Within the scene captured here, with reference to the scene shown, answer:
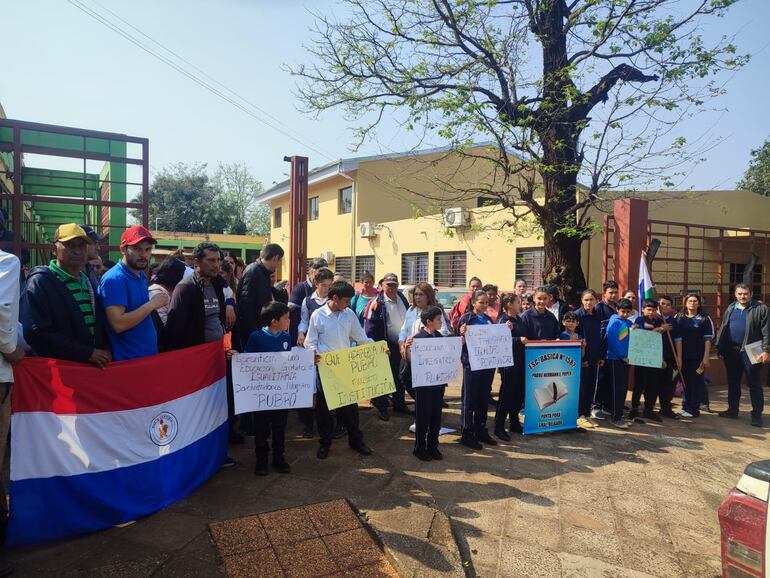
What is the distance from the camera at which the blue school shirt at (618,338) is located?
620 centimetres

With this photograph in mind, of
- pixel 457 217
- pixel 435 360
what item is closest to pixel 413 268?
pixel 457 217

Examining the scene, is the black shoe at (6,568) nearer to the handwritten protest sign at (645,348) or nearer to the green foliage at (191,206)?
the handwritten protest sign at (645,348)

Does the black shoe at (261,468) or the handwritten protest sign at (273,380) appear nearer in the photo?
the handwritten protest sign at (273,380)

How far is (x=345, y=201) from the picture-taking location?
2067 centimetres

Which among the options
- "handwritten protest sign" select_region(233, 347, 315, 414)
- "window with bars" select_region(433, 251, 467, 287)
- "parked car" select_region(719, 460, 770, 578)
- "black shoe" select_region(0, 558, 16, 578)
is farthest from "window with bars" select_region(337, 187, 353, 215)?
"parked car" select_region(719, 460, 770, 578)

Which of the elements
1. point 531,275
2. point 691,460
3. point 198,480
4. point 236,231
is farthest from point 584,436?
point 236,231

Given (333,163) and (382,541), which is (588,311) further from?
(333,163)

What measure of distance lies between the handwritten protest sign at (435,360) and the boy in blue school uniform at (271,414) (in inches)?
48.4

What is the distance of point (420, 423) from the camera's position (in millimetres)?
4660

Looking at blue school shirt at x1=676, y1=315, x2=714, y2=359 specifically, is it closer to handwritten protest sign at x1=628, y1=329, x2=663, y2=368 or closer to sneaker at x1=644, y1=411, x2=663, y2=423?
handwritten protest sign at x1=628, y1=329, x2=663, y2=368

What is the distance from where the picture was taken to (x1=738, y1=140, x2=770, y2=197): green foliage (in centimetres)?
3056

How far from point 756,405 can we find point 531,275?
248 inches

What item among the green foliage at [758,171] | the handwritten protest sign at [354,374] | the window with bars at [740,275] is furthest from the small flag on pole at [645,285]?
the green foliage at [758,171]

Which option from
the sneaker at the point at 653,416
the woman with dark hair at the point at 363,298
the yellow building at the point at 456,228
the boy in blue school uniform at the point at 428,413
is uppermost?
the yellow building at the point at 456,228
